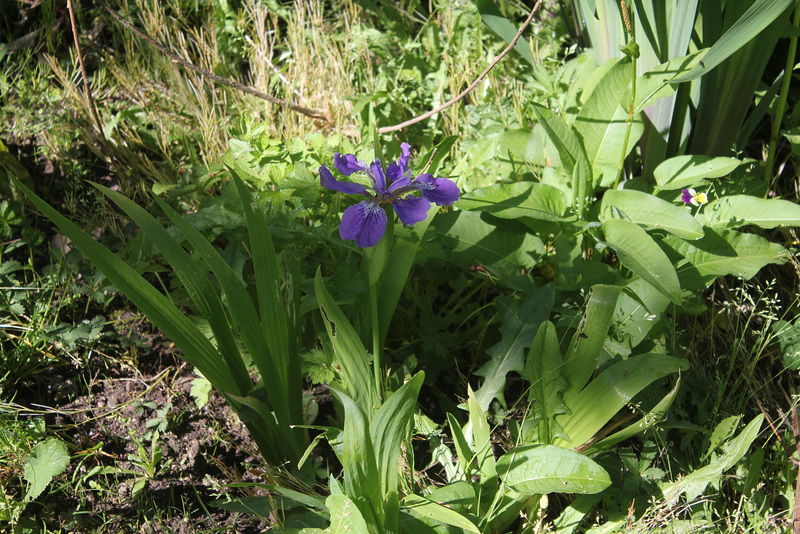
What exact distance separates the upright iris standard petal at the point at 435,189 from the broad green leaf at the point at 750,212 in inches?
34.7

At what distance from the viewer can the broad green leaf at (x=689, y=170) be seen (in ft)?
5.19

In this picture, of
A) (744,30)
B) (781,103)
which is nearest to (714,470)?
(744,30)

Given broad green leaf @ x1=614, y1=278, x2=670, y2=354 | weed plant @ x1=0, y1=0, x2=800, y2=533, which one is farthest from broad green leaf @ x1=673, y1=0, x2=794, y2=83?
broad green leaf @ x1=614, y1=278, x2=670, y2=354

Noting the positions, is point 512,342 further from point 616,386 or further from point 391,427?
point 391,427

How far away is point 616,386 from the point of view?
3.98 ft

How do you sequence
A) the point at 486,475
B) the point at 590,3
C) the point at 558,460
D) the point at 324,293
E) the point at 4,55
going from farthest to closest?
the point at 4,55 < the point at 590,3 < the point at 486,475 < the point at 558,460 < the point at 324,293

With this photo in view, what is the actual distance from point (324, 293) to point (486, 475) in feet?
1.80

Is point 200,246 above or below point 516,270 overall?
above

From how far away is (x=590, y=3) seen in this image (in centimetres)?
178

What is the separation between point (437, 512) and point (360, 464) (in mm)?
180

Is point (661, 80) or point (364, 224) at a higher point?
point (661, 80)

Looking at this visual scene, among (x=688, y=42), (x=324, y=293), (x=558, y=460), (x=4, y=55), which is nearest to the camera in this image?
(x=324, y=293)

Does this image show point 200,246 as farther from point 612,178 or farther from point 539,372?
point 612,178

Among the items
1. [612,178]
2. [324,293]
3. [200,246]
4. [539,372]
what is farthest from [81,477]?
[612,178]
